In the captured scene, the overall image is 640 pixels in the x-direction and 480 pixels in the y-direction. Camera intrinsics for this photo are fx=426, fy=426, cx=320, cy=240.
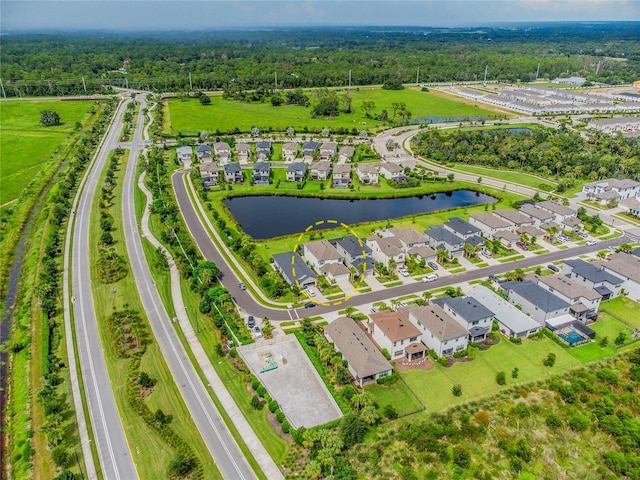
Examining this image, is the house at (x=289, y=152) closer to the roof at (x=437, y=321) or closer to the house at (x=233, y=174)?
the house at (x=233, y=174)

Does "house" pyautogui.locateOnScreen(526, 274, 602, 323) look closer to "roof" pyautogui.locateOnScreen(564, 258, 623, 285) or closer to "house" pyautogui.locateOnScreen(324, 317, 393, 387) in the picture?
"roof" pyautogui.locateOnScreen(564, 258, 623, 285)

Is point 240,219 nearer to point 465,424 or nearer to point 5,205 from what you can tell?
point 5,205

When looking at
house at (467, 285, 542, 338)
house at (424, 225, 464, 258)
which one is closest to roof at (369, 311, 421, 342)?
house at (467, 285, 542, 338)

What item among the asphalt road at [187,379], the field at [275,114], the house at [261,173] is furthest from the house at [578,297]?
the field at [275,114]

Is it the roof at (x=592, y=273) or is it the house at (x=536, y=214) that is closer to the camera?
the roof at (x=592, y=273)

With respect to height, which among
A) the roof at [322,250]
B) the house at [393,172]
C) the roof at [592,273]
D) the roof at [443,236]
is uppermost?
the house at [393,172]

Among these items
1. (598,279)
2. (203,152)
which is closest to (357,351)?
(598,279)
